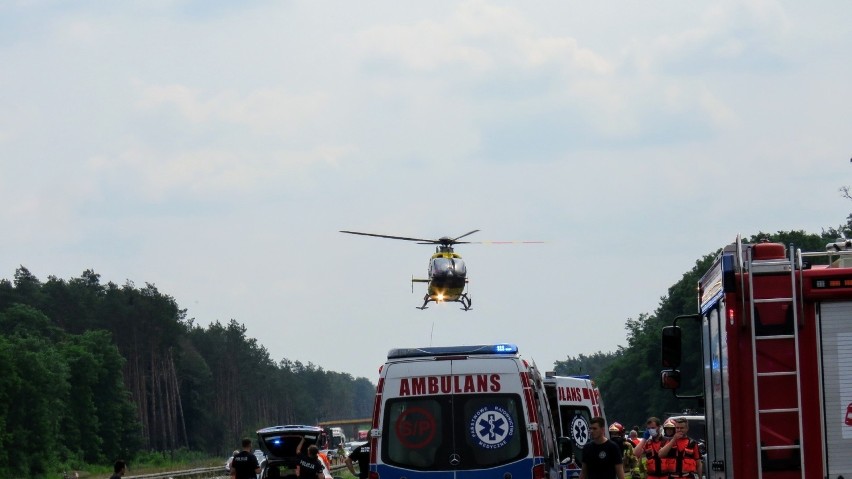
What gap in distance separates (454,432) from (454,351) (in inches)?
31.2

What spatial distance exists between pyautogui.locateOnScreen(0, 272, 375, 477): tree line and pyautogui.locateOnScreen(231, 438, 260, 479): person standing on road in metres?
73.9

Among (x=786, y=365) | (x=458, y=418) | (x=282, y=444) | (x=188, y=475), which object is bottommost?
(x=188, y=475)

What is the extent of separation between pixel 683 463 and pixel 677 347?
4214 millimetres

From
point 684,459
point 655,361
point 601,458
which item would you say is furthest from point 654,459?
point 655,361

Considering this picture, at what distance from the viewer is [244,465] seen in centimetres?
2195

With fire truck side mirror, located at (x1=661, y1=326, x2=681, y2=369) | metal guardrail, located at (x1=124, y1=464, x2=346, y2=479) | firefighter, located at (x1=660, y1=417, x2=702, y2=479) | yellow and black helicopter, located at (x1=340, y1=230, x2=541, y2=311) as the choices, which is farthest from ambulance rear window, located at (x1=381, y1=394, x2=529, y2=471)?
metal guardrail, located at (x1=124, y1=464, x2=346, y2=479)

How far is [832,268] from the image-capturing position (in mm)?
10719

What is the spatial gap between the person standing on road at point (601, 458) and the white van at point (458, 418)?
0.52 meters

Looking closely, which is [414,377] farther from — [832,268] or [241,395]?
[241,395]

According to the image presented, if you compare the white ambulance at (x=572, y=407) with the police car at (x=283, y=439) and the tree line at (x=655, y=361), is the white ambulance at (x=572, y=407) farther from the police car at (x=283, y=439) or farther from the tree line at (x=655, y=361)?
the tree line at (x=655, y=361)

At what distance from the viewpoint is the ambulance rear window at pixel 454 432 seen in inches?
587

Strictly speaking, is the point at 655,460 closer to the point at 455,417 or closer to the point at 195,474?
the point at 455,417

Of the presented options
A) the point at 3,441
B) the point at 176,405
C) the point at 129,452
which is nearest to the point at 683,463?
the point at 3,441

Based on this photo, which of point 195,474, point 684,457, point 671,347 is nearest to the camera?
point 671,347
